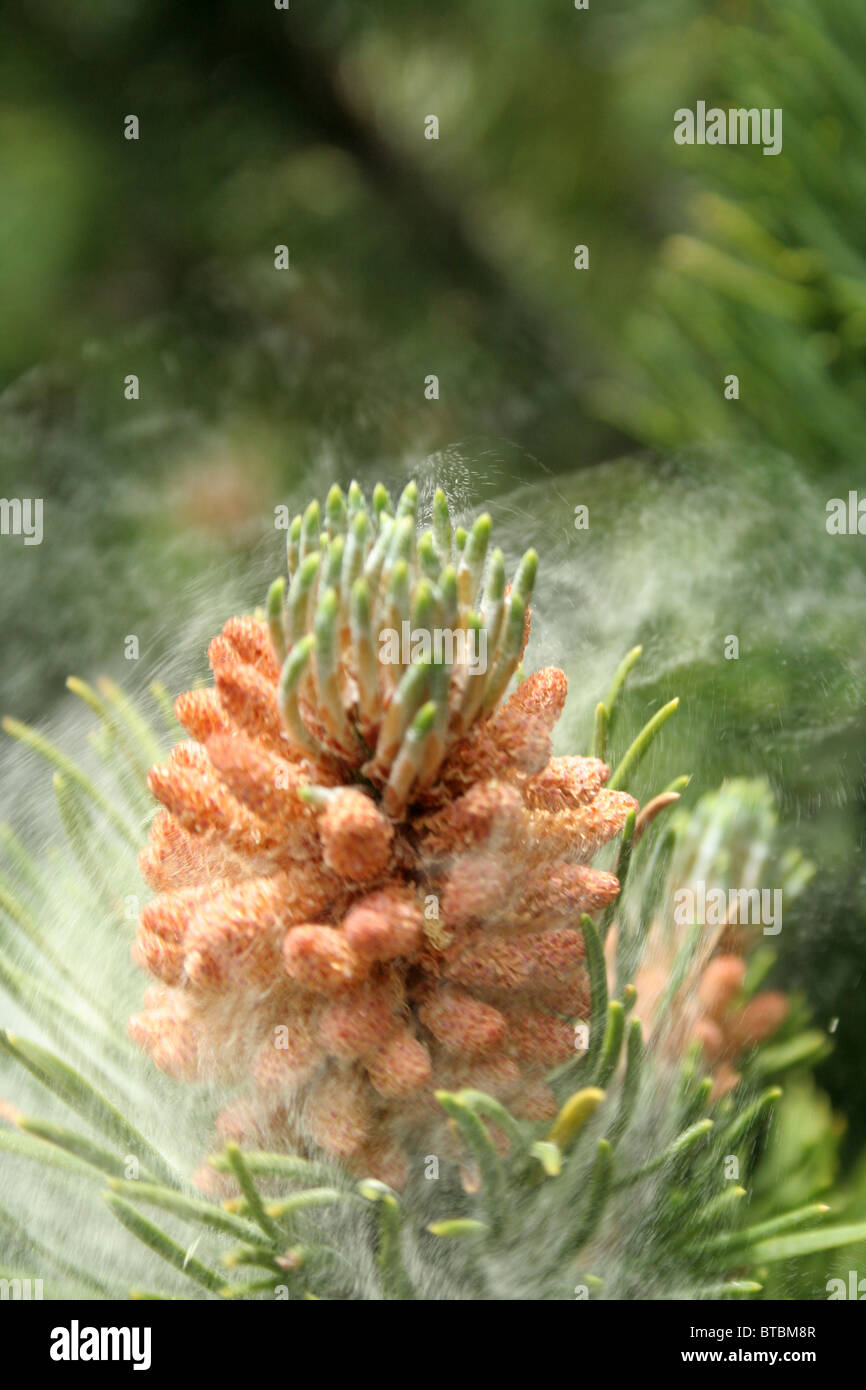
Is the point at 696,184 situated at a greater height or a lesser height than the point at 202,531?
greater

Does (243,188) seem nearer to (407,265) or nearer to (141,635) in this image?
(407,265)

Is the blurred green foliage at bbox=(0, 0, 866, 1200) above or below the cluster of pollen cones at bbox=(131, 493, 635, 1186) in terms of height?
above

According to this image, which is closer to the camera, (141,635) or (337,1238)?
(337,1238)

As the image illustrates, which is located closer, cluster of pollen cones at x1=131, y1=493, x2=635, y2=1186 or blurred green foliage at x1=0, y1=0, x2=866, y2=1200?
cluster of pollen cones at x1=131, y1=493, x2=635, y2=1186

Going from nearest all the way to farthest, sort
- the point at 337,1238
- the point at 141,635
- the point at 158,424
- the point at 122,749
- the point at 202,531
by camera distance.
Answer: the point at 337,1238, the point at 122,749, the point at 141,635, the point at 202,531, the point at 158,424

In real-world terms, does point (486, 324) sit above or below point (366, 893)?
above

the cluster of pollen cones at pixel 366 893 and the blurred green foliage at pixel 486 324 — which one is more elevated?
the blurred green foliage at pixel 486 324

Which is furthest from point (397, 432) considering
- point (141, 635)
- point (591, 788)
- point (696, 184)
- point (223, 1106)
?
point (696, 184)

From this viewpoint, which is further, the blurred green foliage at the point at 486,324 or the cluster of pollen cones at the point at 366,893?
the blurred green foliage at the point at 486,324
